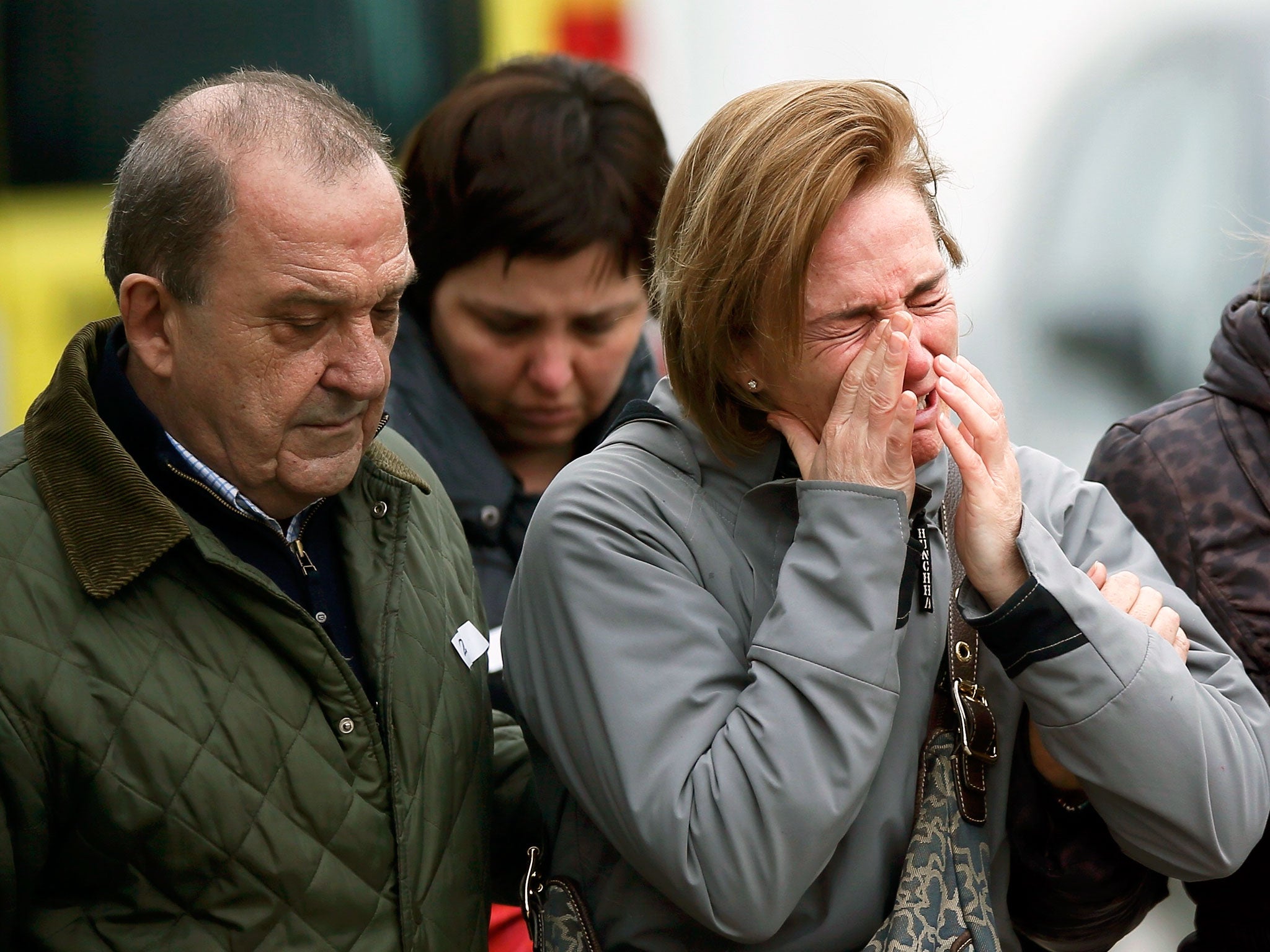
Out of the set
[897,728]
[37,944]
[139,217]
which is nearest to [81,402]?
[139,217]

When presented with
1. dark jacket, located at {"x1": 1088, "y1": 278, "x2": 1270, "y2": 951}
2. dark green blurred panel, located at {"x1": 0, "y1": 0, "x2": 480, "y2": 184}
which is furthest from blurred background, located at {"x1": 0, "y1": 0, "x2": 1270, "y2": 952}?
dark jacket, located at {"x1": 1088, "y1": 278, "x2": 1270, "y2": 951}

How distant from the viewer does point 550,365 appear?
2.87 metres

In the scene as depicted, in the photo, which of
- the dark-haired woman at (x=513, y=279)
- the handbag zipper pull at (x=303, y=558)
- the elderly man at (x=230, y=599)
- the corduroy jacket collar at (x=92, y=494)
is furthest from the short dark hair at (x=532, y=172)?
the corduroy jacket collar at (x=92, y=494)

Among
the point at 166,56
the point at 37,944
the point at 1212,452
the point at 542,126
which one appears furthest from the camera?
the point at 166,56

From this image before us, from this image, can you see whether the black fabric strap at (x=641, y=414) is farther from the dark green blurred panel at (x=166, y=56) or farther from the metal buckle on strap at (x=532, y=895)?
the dark green blurred panel at (x=166, y=56)

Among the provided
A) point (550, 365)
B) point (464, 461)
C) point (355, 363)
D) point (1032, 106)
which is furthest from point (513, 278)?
point (1032, 106)

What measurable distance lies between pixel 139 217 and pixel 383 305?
12.9 inches

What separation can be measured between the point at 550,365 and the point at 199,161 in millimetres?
1135

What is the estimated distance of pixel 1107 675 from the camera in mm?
1759

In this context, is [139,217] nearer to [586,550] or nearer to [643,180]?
[586,550]

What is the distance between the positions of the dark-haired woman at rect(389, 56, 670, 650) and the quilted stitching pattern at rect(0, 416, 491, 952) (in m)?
0.87

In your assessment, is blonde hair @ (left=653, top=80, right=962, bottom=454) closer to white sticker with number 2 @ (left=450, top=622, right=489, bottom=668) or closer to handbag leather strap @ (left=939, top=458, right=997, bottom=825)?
handbag leather strap @ (left=939, top=458, right=997, bottom=825)

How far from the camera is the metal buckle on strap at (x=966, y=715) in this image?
185 centimetres

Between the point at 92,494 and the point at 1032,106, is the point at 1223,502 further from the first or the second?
the point at 1032,106
